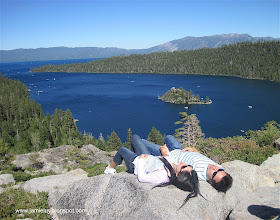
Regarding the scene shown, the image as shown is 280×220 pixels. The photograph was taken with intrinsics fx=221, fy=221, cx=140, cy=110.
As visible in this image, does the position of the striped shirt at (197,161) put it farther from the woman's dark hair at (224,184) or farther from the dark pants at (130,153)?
the dark pants at (130,153)

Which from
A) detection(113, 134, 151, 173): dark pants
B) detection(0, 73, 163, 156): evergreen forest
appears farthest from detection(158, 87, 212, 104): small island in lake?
detection(113, 134, 151, 173): dark pants

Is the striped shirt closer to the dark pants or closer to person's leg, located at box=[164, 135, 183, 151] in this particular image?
the dark pants

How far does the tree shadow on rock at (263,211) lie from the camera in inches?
158

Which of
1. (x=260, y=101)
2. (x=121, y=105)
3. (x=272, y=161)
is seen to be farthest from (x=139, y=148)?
(x=260, y=101)

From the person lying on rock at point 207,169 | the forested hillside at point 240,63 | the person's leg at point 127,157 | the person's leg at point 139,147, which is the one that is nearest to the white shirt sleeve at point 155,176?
the person lying on rock at point 207,169

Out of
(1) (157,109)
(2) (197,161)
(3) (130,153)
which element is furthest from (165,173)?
(1) (157,109)

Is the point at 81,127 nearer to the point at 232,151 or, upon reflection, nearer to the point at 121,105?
the point at 121,105

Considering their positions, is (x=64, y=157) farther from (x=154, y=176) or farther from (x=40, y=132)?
(x=154, y=176)

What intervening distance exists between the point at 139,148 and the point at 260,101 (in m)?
93.3

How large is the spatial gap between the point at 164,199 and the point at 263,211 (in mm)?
1869

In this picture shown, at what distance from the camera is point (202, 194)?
4.30 meters

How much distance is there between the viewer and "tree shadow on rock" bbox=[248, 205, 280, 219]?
401 centimetres

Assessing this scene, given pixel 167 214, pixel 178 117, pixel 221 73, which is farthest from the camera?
pixel 221 73

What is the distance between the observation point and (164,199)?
415cm
